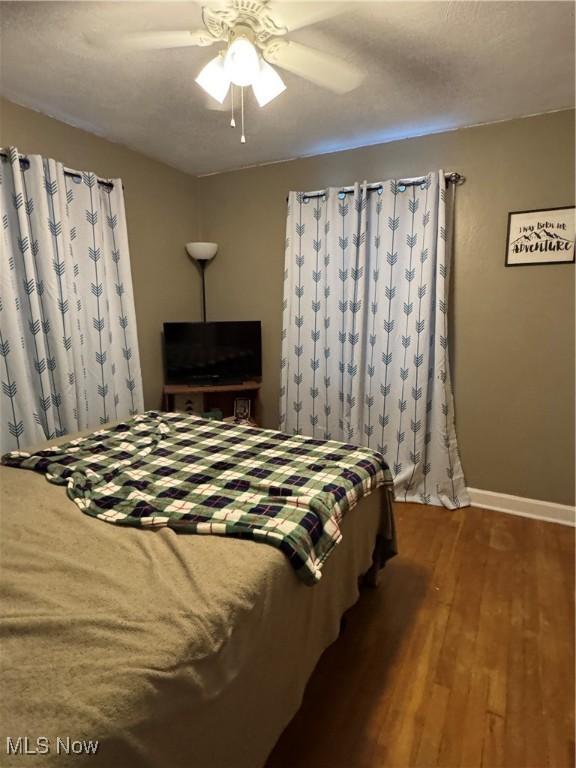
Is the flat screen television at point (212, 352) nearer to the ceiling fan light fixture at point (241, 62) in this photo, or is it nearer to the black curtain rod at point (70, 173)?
the black curtain rod at point (70, 173)

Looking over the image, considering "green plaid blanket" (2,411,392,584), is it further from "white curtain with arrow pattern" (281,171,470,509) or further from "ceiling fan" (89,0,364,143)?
"ceiling fan" (89,0,364,143)

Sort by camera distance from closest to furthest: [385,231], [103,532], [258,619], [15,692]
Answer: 1. [15,692]
2. [258,619]
3. [103,532]
4. [385,231]

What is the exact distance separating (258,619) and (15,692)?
20.5 inches

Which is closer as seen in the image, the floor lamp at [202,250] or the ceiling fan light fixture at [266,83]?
the ceiling fan light fixture at [266,83]

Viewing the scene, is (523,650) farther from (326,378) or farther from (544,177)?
(544,177)

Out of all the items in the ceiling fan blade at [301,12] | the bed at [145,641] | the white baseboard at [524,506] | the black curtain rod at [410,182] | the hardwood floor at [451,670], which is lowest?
the hardwood floor at [451,670]

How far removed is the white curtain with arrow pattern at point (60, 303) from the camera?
2.29 m

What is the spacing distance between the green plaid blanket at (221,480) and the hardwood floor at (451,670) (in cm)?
64

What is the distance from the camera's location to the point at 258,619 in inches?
41.3

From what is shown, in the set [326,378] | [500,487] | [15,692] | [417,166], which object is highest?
[417,166]

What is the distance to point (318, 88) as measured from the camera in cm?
216

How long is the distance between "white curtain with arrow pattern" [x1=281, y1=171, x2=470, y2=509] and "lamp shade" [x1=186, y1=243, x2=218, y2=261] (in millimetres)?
704

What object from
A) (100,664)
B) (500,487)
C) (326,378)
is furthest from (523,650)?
(326,378)

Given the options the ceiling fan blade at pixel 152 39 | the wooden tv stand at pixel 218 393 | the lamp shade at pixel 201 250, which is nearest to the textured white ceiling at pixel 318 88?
the ceiling fan blade at pixel 152 39
